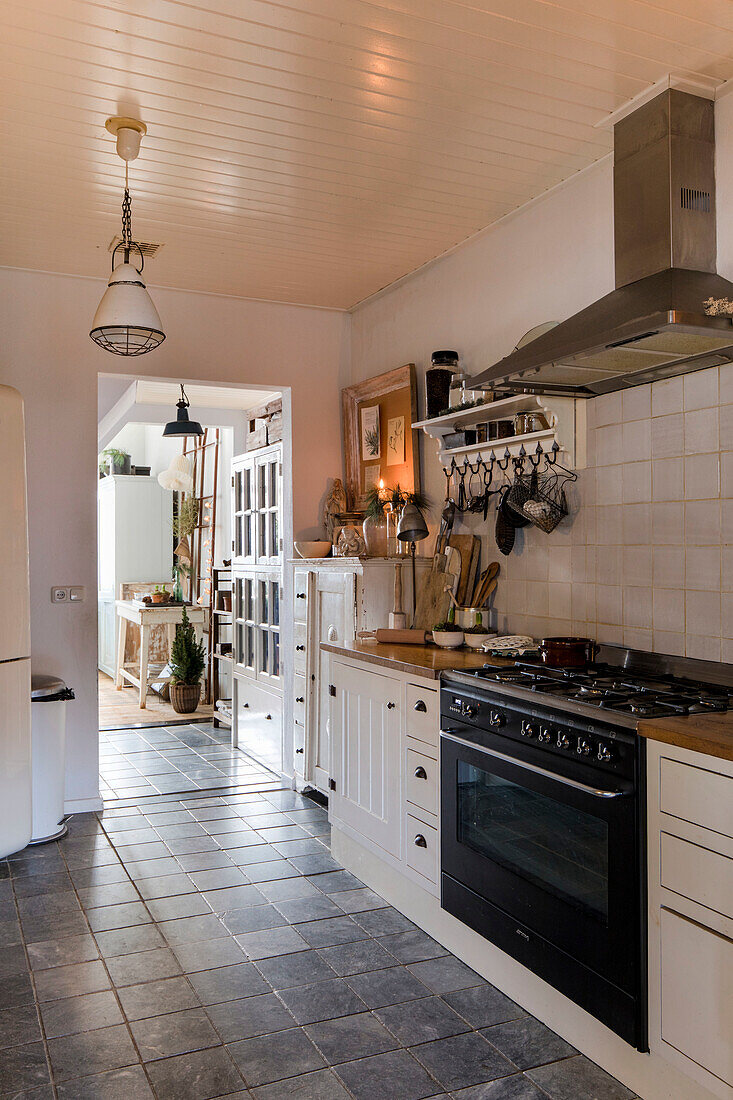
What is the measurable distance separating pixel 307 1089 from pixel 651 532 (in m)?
1.91

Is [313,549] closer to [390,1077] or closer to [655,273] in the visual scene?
[655,273]

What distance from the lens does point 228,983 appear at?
2.64m

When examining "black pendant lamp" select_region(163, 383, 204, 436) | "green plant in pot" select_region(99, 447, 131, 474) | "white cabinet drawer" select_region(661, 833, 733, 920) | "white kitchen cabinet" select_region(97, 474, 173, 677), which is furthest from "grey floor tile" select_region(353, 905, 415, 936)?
"green plant in pot" select_region(99, 447, 131, 474)

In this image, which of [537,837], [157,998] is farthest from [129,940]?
[537,837]

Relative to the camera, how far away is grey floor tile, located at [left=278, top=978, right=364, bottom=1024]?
246 centimetres

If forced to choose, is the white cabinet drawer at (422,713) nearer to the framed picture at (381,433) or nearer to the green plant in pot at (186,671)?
the framed picture at (381,433)

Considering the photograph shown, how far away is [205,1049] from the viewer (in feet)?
7.50

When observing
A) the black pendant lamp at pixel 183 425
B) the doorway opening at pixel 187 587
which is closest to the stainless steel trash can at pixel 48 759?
the doorway opening at pixel 187 587

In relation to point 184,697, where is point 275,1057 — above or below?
below

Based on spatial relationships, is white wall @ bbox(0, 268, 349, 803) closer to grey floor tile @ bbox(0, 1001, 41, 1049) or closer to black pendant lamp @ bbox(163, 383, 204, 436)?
black pendant lamp @ bbox(163, 383, 204, 436)

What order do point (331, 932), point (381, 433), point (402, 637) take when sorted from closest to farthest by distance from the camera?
point (331, 932) → point (402, 637) → point (381, 433)

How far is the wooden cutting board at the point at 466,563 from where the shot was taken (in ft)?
12.5

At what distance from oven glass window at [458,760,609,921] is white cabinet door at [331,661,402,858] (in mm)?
490

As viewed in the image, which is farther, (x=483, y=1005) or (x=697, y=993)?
(x=483, y=1005)
